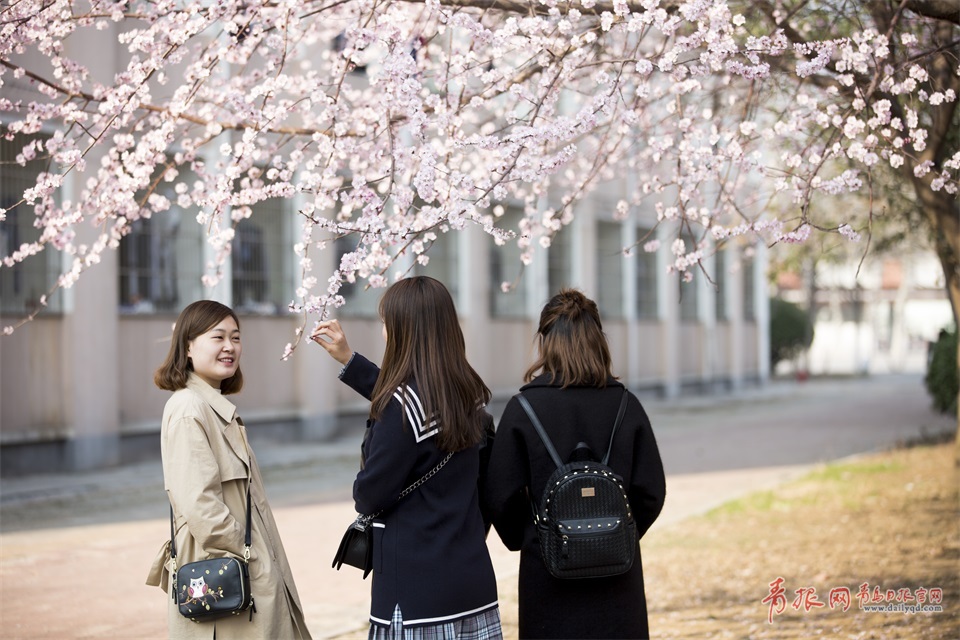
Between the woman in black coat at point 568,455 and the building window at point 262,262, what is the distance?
12.8m

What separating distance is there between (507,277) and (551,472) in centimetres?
1901

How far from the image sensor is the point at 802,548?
882cm

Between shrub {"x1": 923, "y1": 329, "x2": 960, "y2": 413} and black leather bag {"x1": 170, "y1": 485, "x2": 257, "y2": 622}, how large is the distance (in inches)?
577

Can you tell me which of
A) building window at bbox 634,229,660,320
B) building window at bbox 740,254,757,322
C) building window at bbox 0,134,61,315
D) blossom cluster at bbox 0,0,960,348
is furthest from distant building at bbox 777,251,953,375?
blossom cluster at bbox 0,0,960,348

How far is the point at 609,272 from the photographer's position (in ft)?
A: 88.1

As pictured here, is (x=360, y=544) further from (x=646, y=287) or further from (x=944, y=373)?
(x=646, y=287)

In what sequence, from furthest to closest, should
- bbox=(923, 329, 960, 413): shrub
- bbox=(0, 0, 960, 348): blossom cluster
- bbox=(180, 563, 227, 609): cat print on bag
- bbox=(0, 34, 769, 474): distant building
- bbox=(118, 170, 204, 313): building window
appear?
bbox=(923, 329, 960, 413): shrub
bbox=(118, 170, 204, 313): building window
bbox=(0, 34, 769, 474): distant building
bbox=(0, 0, 960, 348): blossom cluster
bbox=(180, 563, 227, 609): cat print on bag

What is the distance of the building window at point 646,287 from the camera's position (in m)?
28.1

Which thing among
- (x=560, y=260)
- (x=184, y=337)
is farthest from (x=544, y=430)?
(x=560, y=260)

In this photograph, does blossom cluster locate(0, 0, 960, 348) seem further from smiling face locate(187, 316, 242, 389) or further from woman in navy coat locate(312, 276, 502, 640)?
woman in navy coat locate(312, 276, 502, 640)

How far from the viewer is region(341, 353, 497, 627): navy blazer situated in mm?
3471

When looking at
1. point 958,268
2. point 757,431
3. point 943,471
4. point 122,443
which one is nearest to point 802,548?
point 958,268

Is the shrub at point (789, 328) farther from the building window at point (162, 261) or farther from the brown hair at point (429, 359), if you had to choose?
the brown hair at point (429, 359)

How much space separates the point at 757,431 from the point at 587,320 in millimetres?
16856
